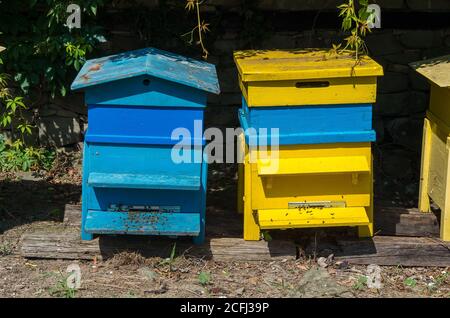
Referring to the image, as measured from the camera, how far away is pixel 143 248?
4.74m

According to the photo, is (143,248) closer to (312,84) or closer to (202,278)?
(202,278)

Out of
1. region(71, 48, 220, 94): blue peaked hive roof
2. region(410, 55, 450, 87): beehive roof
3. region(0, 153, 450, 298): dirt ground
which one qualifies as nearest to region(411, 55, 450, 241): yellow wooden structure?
region(410, 55, 450, 87): beehive roof

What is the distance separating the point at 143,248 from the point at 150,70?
1.15 metres

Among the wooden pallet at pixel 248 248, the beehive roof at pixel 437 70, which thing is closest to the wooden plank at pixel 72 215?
the wooden pallet at pixel 248 248

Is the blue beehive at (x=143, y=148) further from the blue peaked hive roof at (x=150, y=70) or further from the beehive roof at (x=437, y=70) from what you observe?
the beehive roof at (x=437, y=70)

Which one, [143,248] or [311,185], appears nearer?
[311,185]

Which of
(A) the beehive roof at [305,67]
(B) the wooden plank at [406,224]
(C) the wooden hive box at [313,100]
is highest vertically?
(A) the beehive roof at [305,67]

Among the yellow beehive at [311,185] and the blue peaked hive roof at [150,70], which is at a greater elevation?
the blue peaked hive roof at [150,70]

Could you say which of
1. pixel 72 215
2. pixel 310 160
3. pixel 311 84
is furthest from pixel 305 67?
pixel 72 215

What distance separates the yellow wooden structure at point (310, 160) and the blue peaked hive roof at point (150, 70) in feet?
0.84

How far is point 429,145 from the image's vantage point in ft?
17.0

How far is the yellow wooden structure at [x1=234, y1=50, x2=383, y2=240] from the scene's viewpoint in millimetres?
4363

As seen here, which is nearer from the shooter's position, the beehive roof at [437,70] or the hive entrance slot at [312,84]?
the hive entrance slot at [312,84]

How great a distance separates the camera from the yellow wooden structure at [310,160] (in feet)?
14.3
